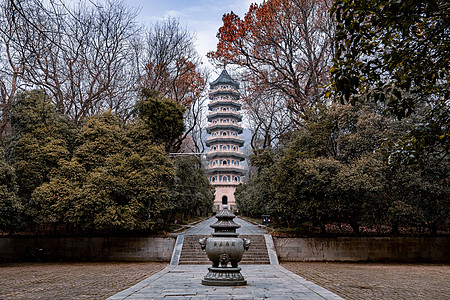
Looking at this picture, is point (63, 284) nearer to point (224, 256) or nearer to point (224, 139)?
point (224, 256)

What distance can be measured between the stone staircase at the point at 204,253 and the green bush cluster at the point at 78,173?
1744mm

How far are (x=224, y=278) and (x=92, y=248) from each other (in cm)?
1010

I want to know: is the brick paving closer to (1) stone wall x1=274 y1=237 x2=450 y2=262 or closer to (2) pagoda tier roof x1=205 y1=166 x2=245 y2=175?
(1) stone wall x1=274 y1=237 x2=450 y2=262

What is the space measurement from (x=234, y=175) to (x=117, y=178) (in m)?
42.9

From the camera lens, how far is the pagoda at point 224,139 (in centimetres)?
5469

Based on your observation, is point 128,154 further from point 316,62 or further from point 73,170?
→ point 316,62

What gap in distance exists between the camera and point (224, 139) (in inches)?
2154

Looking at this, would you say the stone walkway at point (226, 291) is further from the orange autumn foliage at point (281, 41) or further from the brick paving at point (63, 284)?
the orange autumn foliage at point (281, 41)

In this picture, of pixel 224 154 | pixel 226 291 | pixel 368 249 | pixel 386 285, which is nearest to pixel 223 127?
pixel 224 154

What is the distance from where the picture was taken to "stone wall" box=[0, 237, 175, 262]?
51.6ft

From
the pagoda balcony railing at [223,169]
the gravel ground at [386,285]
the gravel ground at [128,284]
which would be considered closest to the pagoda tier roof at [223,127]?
the pagoda balcony railing at [223,169]

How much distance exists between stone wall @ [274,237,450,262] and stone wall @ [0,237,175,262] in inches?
202

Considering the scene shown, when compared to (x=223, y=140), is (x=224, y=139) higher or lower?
higher

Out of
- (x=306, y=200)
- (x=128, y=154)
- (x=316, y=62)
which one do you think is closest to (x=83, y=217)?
(x=128, y=154)
